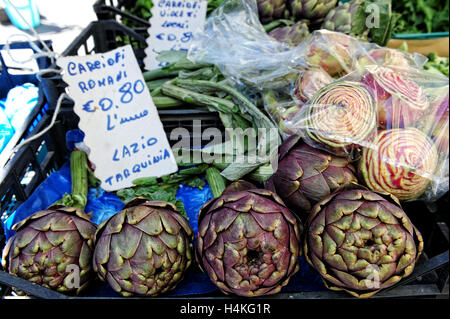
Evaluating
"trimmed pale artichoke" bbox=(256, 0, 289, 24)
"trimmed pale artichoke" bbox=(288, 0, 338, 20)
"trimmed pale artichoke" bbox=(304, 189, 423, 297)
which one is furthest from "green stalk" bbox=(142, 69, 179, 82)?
"trimmed pale artichoke" bbox=(304, 189, 423, 297)

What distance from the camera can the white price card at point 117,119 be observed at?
1218 mm

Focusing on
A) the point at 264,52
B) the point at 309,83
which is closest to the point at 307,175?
the point at 309,83

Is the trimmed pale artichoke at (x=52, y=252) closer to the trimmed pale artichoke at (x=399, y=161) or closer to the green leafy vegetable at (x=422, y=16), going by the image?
the trimmed pale artichoke at (x=399, y=161)

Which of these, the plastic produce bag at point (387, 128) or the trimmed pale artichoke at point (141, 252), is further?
the plastic produce bag at point (387, 128)

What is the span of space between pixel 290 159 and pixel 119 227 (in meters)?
0.50

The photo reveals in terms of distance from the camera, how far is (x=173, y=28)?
1.75 m

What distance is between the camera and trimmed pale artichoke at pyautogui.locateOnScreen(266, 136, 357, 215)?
1.01 metres

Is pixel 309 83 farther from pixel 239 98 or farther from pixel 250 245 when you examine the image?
pixel 250 245

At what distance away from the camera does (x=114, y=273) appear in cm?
89

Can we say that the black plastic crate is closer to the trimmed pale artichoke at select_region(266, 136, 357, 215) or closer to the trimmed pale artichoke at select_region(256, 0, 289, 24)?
the trimmed pale artichoke at select_region(266, 136, 357, 215)

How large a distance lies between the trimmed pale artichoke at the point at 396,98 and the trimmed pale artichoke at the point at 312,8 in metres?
0.83

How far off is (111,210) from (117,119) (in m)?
0.31

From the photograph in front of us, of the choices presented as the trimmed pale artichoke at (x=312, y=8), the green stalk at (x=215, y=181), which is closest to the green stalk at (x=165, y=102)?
the green stalk at (x=215, y=181)
